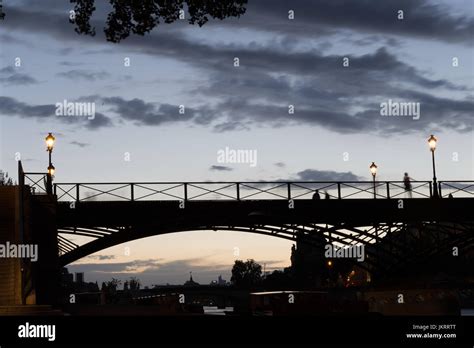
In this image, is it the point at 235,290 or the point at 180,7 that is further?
the point at 235,290

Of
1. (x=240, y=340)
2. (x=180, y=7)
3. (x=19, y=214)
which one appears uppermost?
(x=180, y=7)

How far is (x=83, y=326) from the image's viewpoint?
22.4 meters

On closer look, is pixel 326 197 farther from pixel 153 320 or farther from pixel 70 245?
pixel 153 320

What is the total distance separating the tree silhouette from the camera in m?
24.6

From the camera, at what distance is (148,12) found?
24.7 metres

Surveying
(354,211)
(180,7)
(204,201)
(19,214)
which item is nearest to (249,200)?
(204,201)

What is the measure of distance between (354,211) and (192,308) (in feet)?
38.1

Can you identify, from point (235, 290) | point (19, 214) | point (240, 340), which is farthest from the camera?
point (235, 290)

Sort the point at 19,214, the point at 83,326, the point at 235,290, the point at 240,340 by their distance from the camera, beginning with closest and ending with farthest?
1. the point at 83,326
2. the point at 240,340
3. the point at 19,214
4. the point at 235,290

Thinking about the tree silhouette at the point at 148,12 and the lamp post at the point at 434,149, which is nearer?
the tree silhouette at the point at 148,12

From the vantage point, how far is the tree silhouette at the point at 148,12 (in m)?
24.6

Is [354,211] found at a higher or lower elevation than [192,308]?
higher

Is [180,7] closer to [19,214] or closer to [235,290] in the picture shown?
[19,214]

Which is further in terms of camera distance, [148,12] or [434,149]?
[434,149]
